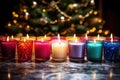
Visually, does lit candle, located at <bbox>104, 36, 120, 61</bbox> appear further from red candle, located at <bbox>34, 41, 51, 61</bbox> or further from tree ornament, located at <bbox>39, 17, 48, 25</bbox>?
tree ornament, located at <bbox>39, 17, 48, 25</bbox>

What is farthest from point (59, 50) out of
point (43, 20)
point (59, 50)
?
point (43, 20)

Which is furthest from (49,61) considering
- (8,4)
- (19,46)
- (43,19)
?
(8,4)

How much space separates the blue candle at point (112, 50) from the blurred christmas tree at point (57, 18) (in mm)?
2111

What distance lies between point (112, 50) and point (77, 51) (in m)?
0.19

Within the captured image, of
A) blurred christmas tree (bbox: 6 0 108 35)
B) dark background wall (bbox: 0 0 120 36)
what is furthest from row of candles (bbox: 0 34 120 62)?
dark background wall (bbox: 0 0 120 36)

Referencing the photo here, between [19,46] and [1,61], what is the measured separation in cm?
13

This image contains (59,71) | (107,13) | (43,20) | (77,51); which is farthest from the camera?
(107,13)

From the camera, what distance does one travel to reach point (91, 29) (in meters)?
3.82

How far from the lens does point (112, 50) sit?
59.4 inches

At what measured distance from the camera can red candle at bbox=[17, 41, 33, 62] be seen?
1.50 m

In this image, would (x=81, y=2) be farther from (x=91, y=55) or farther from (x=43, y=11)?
(x=91, y=55)

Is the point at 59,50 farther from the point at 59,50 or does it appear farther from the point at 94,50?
the point at 94,50

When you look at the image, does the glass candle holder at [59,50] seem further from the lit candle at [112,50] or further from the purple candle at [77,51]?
the lit candle at [112,50]

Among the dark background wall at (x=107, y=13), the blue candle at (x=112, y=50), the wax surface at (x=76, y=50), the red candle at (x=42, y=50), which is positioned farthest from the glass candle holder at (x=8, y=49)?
the dark background wall at (x=107, y=13)
